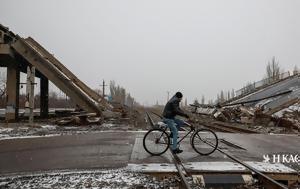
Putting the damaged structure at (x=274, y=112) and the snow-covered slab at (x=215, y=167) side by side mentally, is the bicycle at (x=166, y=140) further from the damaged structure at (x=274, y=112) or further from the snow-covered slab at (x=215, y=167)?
the damaged structure at (x=274, y=112)

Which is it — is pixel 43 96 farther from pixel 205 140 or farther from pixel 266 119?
pixel 205 140

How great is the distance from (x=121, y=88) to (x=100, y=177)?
6033 inches

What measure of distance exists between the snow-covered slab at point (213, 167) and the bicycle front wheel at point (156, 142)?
1.90 metres

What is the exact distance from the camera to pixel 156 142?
12.8m

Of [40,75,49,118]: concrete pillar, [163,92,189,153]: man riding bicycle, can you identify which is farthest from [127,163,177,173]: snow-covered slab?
[40,75,49,118]: concrete pillar

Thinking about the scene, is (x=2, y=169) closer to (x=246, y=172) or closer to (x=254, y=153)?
(x=246, y=172)

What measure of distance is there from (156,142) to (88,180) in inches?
175

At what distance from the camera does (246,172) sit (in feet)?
29.9

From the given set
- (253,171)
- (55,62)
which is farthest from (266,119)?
(253,171)

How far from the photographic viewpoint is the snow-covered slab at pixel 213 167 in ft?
30.4

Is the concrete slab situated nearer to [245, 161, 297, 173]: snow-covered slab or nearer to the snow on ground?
[245, 161, 297, 173]: snow-covered slab

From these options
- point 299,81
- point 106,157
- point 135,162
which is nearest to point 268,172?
point 135,162

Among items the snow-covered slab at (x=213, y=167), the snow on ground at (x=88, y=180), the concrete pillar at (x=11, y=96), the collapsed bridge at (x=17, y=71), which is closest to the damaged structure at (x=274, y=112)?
the collapsed bridge at (x=17, y=71)

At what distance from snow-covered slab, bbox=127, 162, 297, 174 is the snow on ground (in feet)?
1.51
